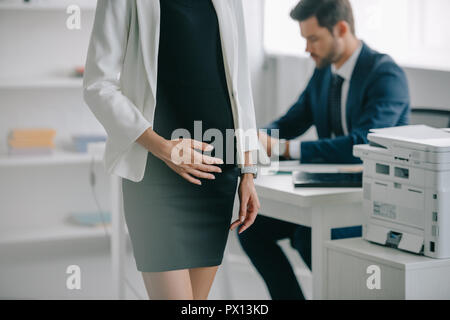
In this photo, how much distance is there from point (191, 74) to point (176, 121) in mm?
99

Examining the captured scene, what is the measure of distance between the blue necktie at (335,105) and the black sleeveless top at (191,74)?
42.3 inches

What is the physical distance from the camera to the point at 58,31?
3.59m

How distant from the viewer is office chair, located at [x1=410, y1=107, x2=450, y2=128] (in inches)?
94.7

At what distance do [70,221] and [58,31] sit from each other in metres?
1.02

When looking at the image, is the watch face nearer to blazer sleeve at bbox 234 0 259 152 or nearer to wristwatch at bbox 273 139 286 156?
wristwatch at bbox 273 139 286 156

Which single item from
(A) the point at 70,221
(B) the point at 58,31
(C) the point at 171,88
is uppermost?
(B) the point at 58,31

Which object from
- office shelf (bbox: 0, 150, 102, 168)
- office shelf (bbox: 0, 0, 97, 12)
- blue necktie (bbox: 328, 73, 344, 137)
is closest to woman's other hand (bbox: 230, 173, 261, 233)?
blue necktie (bbox: 328, 73, 344, 137)

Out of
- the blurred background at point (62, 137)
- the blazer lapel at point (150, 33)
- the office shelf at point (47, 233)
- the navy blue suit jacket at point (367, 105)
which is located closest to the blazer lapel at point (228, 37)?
the blazer lapel at point (150, 33)

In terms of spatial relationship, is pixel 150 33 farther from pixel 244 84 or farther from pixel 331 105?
pixel 331 105

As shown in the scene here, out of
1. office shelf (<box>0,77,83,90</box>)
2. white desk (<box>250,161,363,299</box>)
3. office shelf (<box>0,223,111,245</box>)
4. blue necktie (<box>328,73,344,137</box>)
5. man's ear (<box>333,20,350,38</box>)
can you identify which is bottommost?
office shelf (<box>0,223,111,245</box>)

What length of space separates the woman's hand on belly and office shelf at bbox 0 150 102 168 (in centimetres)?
213
